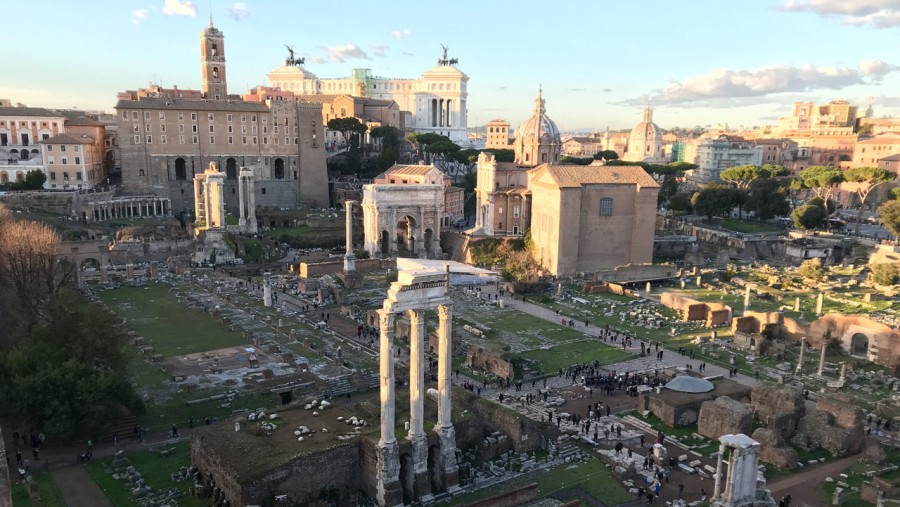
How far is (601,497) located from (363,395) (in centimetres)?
1115

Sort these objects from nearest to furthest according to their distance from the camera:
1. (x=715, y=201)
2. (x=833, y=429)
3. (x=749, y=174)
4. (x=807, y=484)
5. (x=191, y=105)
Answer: (x=807, y=484), (x=833, y=429), (x=191, y=105), (x=715, y=201), (x=749, y=174)

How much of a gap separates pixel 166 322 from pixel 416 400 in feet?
75.0

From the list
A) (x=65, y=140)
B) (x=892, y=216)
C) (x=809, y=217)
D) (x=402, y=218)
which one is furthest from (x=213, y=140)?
(x=892, y=216)

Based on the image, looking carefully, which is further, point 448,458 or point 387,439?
point 448,458

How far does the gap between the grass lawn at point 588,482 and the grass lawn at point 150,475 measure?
32.8 feet

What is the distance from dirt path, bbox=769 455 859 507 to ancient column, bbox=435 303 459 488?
Result: 9.81 meters

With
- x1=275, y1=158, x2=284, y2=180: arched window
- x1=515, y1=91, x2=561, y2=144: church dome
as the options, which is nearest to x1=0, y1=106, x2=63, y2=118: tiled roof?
x1=275, y1=158, x2=284, y2=180: arched window

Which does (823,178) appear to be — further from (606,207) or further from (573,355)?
(573,355)

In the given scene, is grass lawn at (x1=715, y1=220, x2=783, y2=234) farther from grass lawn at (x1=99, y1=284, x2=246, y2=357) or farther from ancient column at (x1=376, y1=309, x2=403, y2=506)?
ancient column at (x1=376, y1=309, x2=403, y2=506)

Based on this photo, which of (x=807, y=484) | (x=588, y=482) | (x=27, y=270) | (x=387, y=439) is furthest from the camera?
(x=27, y=270)

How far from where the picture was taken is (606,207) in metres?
51.7

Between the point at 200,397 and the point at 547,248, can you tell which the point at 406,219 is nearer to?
the point at 547,248

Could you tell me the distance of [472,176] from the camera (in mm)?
79688

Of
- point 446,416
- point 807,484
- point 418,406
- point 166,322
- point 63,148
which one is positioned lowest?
point 807,484
